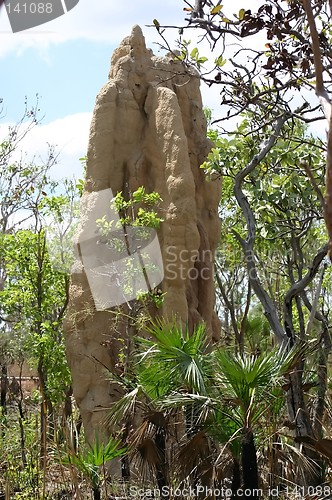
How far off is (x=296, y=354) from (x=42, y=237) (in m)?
7.12

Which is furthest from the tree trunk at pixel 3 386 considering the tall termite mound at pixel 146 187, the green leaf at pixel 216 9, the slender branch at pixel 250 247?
the green leaf at pixel 216 9

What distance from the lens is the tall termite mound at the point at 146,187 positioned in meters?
11.8

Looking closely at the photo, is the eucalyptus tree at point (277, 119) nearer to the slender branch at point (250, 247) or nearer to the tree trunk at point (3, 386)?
the slender branch at point (250, 247)

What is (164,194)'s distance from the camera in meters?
12.3

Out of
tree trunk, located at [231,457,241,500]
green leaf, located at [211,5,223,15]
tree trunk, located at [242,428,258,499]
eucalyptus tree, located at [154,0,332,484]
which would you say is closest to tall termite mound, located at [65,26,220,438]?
eucalyptus tree, located at [154,0,332,484]

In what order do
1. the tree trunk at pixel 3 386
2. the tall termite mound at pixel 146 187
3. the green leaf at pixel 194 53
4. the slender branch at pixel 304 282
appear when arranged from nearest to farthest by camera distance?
the green leaf at pixel 194 53
the slender branch at pixel 304 282
the tall termite mound at pixel 146 187
the tree trunk at pixel 3 386

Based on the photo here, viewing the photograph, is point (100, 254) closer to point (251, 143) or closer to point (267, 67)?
point (251, 143)

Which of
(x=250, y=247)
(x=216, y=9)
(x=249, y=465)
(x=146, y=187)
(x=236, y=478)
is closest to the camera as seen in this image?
(x=216, y=9)

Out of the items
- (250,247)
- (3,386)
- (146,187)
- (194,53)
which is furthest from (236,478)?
(3,386)

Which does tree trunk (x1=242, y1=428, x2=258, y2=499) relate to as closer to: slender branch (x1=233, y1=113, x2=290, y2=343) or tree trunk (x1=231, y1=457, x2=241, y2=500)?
tree trunk (x1=231, y1=457, x2=241, y2=500)

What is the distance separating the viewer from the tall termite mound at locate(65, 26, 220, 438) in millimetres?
11820

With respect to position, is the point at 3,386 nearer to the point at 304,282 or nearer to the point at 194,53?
the point at 304,282

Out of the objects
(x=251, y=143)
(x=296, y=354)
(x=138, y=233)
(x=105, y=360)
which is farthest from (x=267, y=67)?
(x=105, y=360)

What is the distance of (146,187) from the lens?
42.2ft
